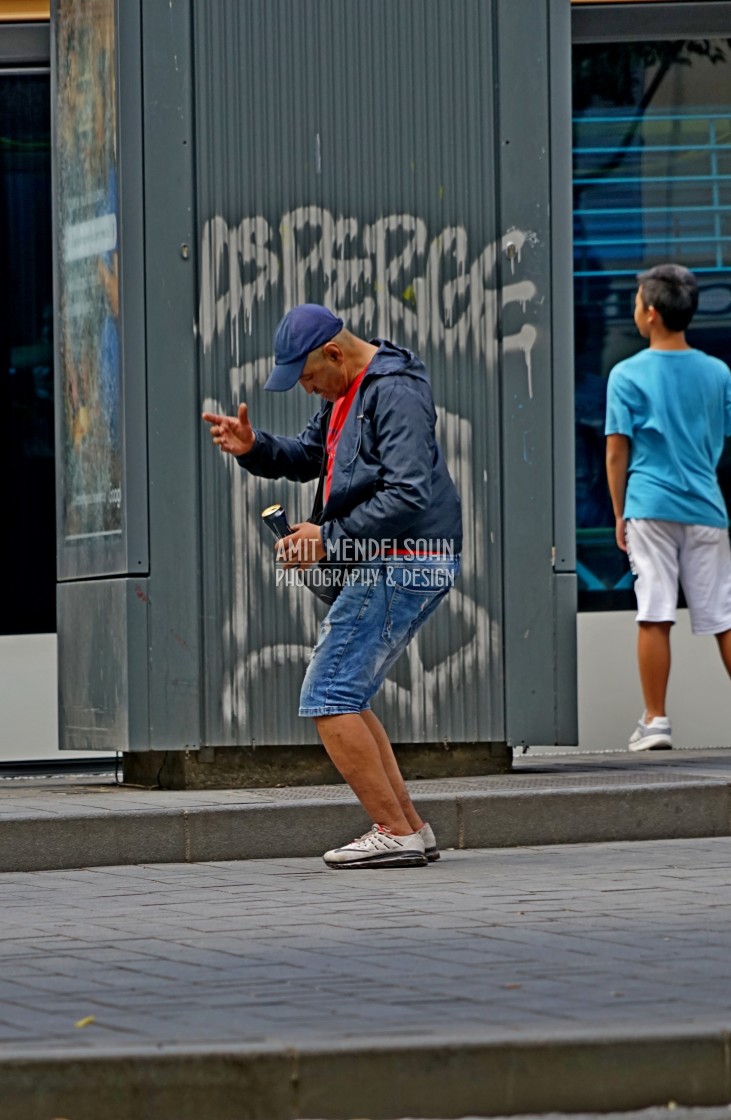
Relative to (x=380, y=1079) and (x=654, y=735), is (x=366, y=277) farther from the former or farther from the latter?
(x=380, y=1079)

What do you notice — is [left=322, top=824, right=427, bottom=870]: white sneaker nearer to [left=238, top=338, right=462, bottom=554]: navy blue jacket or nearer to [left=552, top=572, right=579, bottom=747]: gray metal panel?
[left=238, top=338, right=462, bottom=554]: navy blue jacket

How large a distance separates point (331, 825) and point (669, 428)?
109 inches

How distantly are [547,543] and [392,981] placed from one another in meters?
3.88

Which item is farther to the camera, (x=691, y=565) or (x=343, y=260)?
(x=691, y=565)

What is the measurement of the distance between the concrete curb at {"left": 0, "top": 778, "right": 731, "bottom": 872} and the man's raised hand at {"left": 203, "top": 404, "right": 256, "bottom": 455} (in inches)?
52.1

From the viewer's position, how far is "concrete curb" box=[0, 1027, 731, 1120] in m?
4.07

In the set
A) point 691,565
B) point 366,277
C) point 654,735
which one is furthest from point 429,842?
point 691,565

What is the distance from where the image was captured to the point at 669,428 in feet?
31.5

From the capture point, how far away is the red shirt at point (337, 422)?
7.10 metres

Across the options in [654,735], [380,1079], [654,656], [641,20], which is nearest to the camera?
[380,1079]

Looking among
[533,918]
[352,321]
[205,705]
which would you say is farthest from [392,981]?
[352,321]

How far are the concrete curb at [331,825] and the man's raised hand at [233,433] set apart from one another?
132cm

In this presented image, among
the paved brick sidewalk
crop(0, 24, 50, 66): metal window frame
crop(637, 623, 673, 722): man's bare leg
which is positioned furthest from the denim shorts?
crop(0, 24, 50, 66): metal window frame

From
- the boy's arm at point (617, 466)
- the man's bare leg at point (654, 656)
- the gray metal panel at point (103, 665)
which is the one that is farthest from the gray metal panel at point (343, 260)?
the man's bare leg at point (654, 656)
